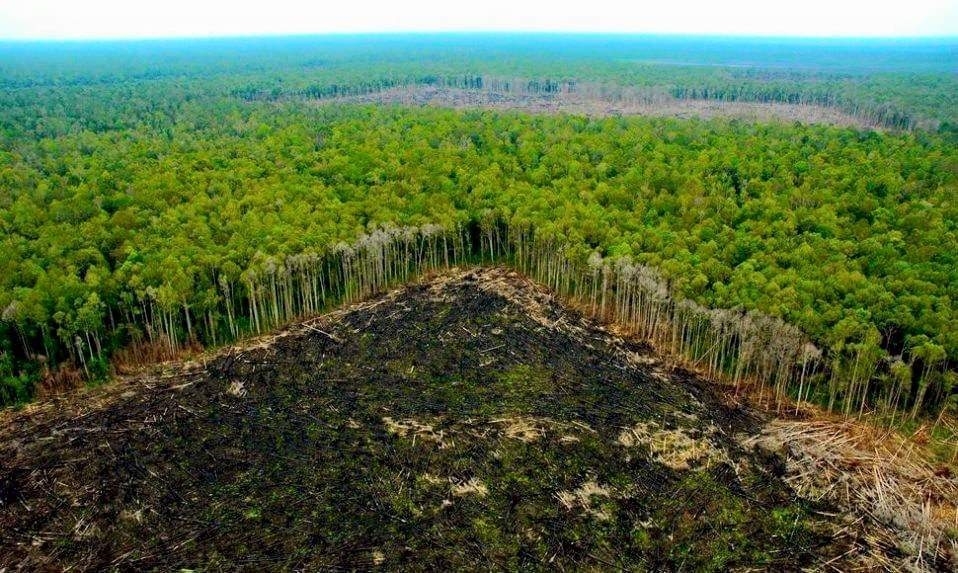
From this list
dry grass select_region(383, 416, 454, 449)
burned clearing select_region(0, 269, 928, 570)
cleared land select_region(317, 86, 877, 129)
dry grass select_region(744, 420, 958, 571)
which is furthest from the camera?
cleared land select_region(317, 86, 877, 129)

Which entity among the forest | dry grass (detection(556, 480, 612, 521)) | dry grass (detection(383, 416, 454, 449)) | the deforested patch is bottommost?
dry grass (detection(556, 480, 612, 521))

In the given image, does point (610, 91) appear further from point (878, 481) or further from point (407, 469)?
point (407, 469)

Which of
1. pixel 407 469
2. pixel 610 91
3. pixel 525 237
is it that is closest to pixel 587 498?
pixel 407 469

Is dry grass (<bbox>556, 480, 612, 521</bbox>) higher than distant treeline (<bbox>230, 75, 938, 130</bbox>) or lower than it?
lower

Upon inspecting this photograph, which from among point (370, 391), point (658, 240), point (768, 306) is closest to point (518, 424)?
point (370, 391)

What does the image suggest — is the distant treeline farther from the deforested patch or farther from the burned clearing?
the burned clearing

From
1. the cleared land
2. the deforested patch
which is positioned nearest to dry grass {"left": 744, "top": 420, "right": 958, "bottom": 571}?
the deforested patch

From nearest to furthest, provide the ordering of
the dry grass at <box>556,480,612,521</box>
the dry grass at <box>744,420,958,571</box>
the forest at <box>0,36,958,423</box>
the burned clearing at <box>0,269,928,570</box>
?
the burned clearing at <box>0,269,928,570</box>, the dry grass at <box>744,420,958,571</box>, the dry grass at <box>556,480,612,521</box>, the forest at <box>0,36,958,423</box>
